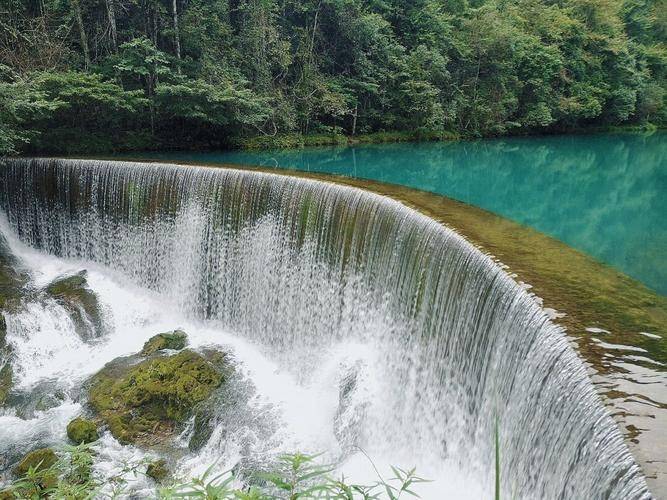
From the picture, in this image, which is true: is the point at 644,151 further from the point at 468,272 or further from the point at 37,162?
the point at 37,162

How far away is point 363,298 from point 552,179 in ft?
30.7

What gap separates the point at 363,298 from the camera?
636cm

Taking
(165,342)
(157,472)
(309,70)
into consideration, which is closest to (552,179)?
(309,70)

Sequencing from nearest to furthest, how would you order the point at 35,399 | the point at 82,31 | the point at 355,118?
the point at 35,399 < the point at 82,31 < the point at 355,118

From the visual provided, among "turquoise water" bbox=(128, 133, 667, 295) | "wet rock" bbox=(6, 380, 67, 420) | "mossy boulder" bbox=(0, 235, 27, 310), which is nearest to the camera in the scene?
"wet rock" bbox=(6, 380, 67, 420)

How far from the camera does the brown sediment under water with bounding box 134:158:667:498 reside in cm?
250

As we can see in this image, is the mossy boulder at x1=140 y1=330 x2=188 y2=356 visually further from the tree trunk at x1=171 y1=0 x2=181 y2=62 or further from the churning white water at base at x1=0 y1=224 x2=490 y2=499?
the tree trunk at x1=171 y1=0 x2=181 y2=62

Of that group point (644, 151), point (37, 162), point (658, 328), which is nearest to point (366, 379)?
point (658, 328)

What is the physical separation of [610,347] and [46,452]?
5.16 metres

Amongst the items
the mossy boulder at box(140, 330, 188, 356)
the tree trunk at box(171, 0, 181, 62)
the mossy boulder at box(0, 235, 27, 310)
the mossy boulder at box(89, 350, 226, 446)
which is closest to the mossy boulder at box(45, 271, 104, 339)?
the mossy boulder at box(0, 235, 27, 310)

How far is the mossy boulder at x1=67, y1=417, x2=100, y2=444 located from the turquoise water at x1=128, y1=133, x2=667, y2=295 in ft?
22.5

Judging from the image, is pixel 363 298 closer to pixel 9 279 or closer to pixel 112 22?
pixel 9 279

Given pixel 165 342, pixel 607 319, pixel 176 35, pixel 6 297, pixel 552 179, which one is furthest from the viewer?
pixel 552 179

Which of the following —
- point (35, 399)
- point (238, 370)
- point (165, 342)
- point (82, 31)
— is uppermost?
point (82, 31)
